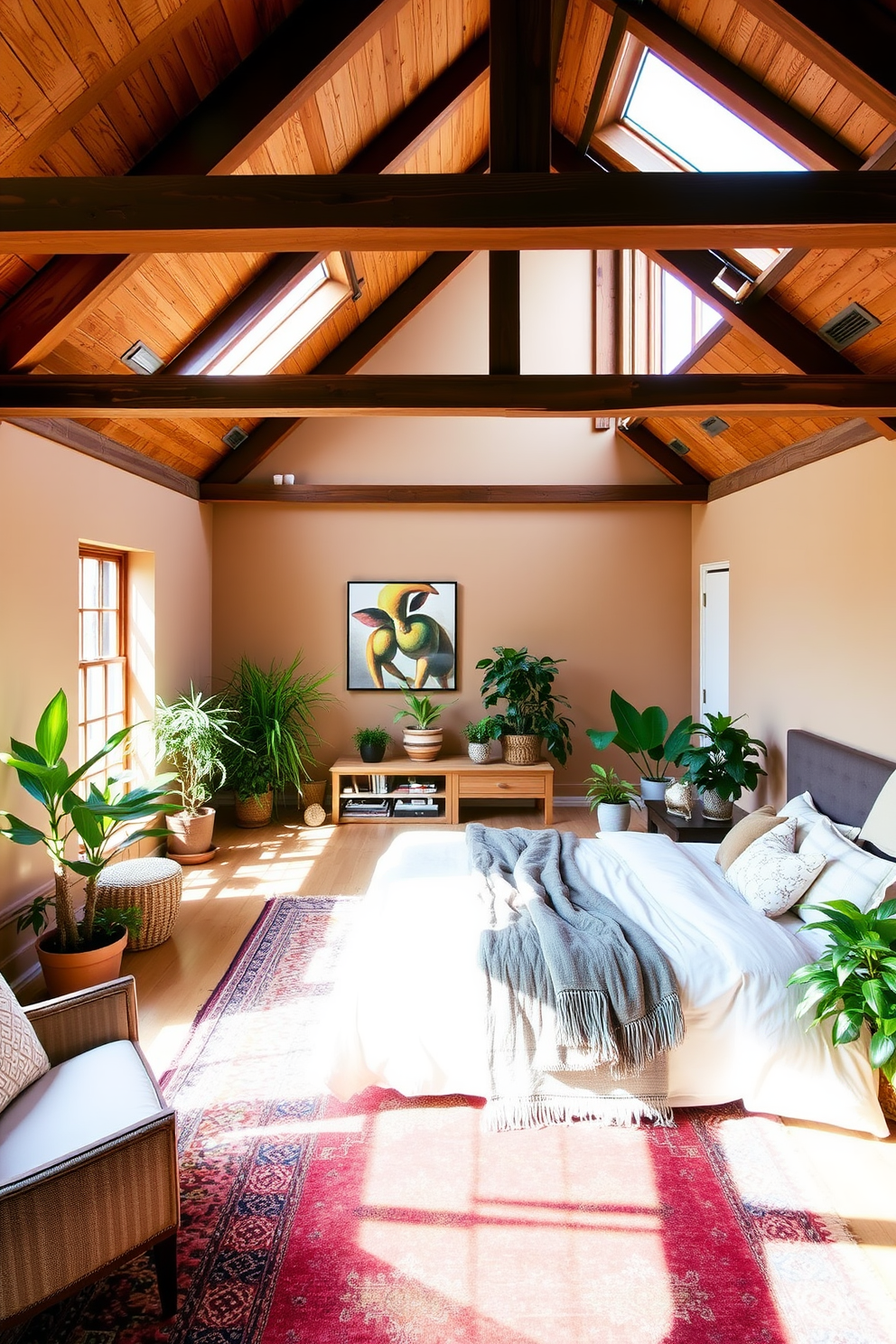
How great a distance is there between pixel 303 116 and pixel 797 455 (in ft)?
10.4

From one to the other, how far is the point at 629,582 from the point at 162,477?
3.73 metres

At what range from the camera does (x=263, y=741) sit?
625 centimetres

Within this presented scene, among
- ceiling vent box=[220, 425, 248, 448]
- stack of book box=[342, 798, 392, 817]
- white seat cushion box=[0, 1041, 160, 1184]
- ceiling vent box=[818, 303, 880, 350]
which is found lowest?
stack of book box=[342, 798, 392, 817]

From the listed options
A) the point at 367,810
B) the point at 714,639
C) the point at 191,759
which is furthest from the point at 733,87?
→ the point at 367,810

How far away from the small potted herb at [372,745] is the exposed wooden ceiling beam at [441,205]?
15.5ft

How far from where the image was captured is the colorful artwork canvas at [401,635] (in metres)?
6.92

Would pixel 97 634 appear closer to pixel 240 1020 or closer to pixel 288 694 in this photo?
pixel 288 694

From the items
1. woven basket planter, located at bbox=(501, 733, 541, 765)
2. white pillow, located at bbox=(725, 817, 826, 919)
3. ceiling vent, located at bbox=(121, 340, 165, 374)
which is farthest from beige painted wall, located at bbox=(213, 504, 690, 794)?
white pillow, located at bbox=(725, 817, 826, 919)

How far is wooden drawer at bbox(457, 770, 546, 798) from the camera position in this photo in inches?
253

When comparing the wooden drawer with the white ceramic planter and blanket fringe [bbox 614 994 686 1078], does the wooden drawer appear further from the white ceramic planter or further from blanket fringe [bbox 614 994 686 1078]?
blanket fringe [bbox 614 994 686 1078]

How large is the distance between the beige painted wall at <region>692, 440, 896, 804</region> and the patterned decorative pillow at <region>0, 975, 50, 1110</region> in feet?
11.8

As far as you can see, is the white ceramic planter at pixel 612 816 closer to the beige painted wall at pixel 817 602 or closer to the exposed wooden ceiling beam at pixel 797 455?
the beige painted wall at pixel 817 602

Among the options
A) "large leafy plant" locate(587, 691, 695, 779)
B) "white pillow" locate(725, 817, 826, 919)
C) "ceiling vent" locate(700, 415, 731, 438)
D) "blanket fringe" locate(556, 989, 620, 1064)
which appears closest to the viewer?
"blanket fringe" locate(556, 989, 620, 1064)

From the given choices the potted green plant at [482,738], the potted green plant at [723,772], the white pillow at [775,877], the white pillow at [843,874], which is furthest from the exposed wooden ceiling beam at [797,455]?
the potted green plant at [482,738]
